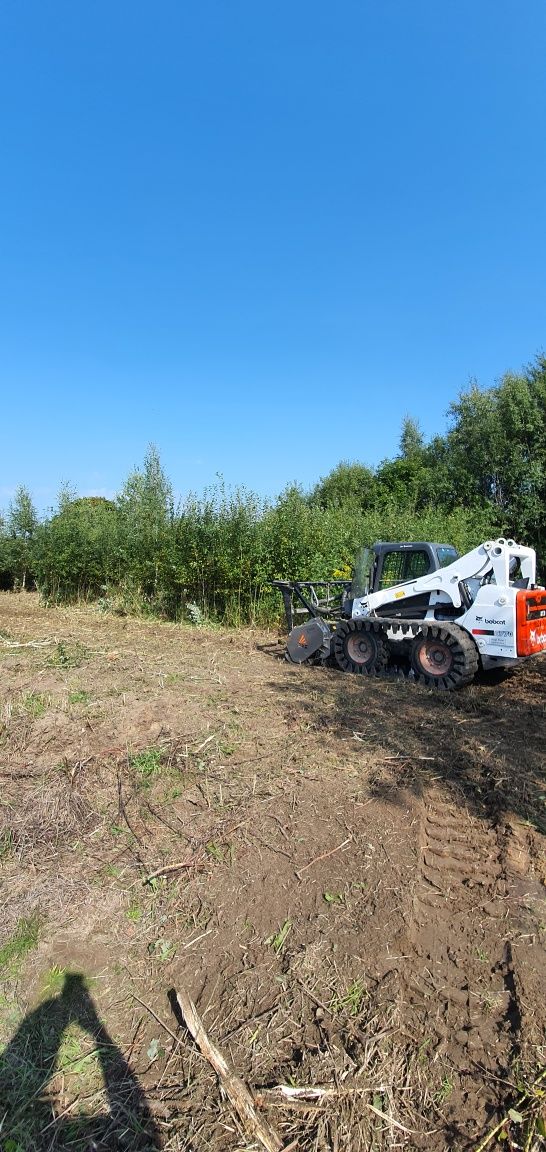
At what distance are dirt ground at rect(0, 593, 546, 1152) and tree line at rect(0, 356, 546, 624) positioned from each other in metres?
7.68

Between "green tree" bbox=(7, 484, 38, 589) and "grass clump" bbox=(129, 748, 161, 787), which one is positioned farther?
"green tree" bbox=(7, 484, 38, 589)

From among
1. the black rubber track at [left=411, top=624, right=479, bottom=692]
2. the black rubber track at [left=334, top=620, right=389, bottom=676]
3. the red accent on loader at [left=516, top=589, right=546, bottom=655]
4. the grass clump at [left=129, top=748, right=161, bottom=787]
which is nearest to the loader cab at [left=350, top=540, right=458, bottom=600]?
the black rubber track at [left=334, top=620, right=389, bottom=676]

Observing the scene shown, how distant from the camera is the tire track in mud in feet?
7.14

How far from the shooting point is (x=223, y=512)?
44.6 feet

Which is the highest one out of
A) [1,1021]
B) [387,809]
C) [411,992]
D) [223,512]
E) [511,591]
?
[223,512]

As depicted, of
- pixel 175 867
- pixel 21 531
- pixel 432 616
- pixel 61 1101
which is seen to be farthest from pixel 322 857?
pixel 21 531

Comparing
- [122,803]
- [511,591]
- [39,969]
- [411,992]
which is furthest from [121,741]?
[511,591]

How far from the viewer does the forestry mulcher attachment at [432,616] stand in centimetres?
733

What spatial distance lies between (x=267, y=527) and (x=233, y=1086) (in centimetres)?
1137

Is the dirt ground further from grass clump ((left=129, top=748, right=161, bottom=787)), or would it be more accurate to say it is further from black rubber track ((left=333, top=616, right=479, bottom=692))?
black rubber track ((left=333, top=616, right=479, bottom=692))

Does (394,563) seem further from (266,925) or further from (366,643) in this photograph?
(266,925)

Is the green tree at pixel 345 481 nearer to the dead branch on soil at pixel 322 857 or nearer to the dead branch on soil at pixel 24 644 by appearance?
the dead branch on soil at pixel 24 644

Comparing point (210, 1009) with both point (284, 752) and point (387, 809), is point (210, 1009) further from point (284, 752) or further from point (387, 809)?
point (284, 752)

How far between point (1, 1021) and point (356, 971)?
151cm
